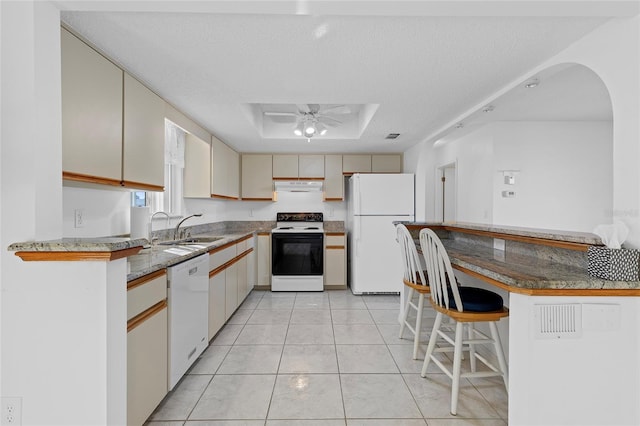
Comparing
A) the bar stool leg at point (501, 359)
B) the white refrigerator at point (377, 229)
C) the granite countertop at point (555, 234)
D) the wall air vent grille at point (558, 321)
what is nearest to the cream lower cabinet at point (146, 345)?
the wall air vent grille at point (558, 321)

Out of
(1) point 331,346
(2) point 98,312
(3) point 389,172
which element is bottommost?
(1) point 331,346

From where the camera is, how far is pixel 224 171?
4137mm

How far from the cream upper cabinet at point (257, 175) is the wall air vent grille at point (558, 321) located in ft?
13.1

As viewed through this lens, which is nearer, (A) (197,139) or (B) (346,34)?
(B) (346,34)

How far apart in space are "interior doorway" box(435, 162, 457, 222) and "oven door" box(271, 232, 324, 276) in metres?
2.35

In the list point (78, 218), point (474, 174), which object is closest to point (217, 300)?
point (78, 218)

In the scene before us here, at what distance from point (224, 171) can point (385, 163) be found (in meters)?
2.40

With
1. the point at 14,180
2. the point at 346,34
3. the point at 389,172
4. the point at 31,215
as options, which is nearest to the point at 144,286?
the point at 31,215

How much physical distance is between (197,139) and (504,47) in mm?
3011

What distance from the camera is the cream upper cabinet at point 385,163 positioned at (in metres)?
4.92

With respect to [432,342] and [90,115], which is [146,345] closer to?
[90,115]

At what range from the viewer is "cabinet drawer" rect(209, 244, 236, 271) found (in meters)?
2.79

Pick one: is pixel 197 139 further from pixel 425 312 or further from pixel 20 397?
pixel 425 312

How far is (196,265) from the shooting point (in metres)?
2.38
